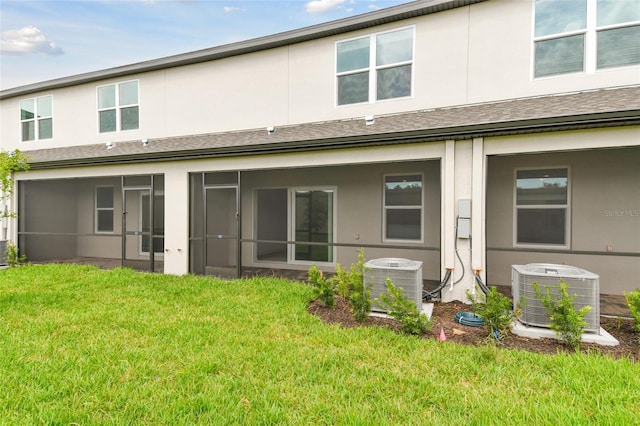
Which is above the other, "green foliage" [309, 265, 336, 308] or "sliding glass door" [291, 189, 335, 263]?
"sliding glass door" [291, 189, 335, 263]

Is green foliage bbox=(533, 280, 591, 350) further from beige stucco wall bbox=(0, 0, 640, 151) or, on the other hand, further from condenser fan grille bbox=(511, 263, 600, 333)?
beige stucco wall bbox=(0, 0, 640, 151)

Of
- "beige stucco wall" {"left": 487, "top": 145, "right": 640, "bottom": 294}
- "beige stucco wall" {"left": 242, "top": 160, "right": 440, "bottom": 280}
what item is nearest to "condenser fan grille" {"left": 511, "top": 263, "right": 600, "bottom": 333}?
"beige stucco wall" {"left": 487, "top": 145, "right": 640, "bottom": 294}

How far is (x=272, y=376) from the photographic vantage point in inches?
132

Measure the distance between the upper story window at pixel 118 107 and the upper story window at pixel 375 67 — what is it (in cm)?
635

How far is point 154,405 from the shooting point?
112 inches

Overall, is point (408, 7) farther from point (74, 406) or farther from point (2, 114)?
point (2, 114)

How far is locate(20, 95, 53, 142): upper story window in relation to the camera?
11102 mm

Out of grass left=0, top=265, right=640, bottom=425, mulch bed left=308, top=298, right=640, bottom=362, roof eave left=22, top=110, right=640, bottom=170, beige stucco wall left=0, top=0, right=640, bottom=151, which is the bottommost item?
mulch bed left=308, top=298, right=640, bottom=362

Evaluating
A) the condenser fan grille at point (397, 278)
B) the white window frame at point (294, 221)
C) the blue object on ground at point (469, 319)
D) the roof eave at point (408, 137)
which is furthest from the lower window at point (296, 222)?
the blue object on ground at point (469, 319)

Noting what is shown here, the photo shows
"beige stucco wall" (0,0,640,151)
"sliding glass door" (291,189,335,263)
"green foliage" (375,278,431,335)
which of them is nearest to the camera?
"green foliage" (375,278,431,335)

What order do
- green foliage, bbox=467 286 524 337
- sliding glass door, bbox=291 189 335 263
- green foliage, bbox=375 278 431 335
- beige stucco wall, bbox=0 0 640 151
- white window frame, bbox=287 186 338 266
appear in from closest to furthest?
1. green foliage, bbox=467 286 524 337
2. green foliage, bbox=375 278 431 335
3. beige stucco wall, bbox=0 0 640 151
4. white window frame, bbox=287 186 338 266
5. sliding glass door, bbox=291 189 335 263

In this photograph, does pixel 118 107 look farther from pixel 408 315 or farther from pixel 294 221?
pixel 408 315

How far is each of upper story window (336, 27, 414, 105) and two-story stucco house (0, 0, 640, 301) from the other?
32mm

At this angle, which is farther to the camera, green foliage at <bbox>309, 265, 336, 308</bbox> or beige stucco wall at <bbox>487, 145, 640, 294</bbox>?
beige stucco wall at <bbox>487, 145, 640, 294</bbox>
